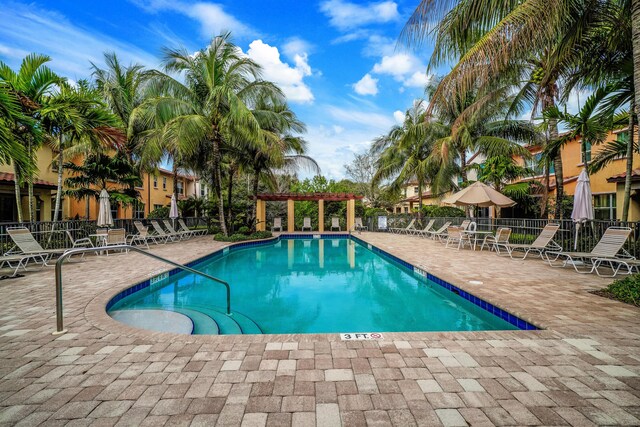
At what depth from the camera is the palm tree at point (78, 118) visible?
8414 millimetres

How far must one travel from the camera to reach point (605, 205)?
14.9m

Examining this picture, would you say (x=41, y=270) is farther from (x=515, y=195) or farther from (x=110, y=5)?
(x=515, y=195)

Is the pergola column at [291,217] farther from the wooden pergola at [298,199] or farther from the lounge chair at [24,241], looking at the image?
the lounge chair at [24,241]

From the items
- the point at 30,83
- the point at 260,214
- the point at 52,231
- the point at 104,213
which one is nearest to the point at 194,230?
the point at 260,214

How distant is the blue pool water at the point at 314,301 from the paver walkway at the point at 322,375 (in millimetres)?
1281

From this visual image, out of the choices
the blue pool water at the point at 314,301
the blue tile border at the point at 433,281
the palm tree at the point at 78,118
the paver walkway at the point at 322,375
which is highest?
the palm tree at the point at 78,118

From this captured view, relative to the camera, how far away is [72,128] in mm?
9398

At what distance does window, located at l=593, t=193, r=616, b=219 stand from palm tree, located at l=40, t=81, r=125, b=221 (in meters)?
20.1

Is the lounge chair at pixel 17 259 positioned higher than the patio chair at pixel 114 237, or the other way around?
the patio chair at pixel 114 237

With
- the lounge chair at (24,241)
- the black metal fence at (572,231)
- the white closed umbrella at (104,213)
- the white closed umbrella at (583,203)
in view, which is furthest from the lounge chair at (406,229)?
the lounge chair at (24,241)

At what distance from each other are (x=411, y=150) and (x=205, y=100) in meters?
12.4

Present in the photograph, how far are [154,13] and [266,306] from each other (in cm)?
1110

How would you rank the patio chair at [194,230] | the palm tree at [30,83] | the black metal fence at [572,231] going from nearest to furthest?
the black metal fence at [572,231] < the palm tree at [30,83] < the patio chair at [194,230]

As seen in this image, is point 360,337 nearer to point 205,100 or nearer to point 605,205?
point 205,100
